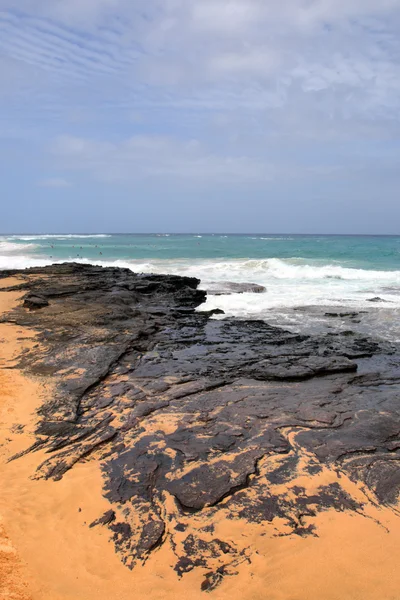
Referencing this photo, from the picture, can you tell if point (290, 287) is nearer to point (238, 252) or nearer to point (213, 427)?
point (213, 427)

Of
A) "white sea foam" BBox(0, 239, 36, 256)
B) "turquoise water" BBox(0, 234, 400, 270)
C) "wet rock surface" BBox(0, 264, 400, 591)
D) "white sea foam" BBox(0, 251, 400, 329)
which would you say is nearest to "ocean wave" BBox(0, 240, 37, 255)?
"white sea foam" BBox(0, 239, 36, 256)

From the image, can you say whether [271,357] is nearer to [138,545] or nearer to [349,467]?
[349,467]

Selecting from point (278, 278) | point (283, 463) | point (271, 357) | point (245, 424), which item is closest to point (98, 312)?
point (271, 357)

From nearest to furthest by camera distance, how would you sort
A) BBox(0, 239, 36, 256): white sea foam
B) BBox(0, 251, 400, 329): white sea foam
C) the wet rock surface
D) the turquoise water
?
the wet rock surface → BBox(0, 251, 400, 329): white sea foam → the turquoise water → BBox(0, 239, 36, 256): white sea foam

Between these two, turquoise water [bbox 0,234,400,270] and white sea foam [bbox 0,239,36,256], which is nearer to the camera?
turquoise water [bbox 0,234,400,270]

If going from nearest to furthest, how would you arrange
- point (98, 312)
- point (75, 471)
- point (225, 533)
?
1. point (225, 533)
2. point (75, 471)
3. point (98, 312)

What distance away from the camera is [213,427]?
4641mm

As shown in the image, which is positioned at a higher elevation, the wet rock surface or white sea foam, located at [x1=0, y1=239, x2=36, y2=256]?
white sea foam, located at [x1=0, y1=239, x2=36, y2=256]

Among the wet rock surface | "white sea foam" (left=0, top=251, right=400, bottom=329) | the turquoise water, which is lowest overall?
the wet rock surface

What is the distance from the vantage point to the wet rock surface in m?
3.18

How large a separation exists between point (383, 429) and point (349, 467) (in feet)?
3.35

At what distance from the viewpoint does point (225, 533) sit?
3.02m

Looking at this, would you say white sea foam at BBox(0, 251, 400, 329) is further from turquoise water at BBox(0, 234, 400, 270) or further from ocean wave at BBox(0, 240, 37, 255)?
ocean wave at BBox(0, 240, 37, 255)

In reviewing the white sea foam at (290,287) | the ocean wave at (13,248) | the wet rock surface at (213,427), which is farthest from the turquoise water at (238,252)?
the wet rock surface at (213,427)
